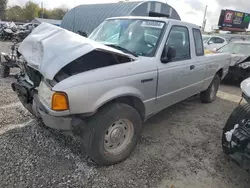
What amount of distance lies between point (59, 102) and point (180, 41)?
99.0 inches

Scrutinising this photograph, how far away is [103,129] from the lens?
2.71m

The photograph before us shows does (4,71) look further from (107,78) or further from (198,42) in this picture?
(198,42)

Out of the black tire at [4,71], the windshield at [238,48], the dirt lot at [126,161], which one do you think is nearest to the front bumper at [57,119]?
the dirt lot at [126,161]

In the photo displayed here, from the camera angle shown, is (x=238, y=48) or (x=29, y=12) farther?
(x=29, y=12)

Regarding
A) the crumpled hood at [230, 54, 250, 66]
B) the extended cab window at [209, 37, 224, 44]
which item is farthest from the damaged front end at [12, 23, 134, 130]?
the extended cab window at [209, 37, 224, 44]

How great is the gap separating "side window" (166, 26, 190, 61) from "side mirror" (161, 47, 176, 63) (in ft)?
0.60

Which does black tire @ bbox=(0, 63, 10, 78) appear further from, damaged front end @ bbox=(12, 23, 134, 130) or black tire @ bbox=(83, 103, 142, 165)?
black tire @ bbox=(83, 103, 142, 165)

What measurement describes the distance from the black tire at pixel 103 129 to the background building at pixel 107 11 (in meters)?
13.3

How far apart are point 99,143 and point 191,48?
8.58 feet

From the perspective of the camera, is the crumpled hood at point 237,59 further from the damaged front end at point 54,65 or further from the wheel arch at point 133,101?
the damaged front end at point 54,65

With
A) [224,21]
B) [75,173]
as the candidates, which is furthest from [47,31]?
[224,21]

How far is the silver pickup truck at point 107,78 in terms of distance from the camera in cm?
255

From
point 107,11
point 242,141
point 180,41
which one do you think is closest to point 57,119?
point 242,141

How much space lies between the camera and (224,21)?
38.0 meters
